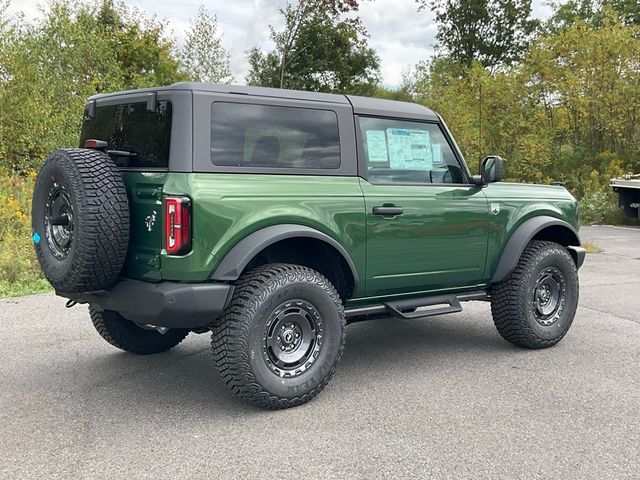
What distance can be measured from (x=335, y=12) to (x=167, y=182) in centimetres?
2559

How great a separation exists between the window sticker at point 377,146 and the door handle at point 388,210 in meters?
0.35

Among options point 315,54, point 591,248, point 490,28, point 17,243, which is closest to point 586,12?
point 490,28

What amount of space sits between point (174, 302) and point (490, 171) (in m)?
2.57

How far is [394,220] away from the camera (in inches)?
168

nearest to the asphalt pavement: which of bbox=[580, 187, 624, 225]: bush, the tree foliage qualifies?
bbox=[580, 187, 624, 225]: bush

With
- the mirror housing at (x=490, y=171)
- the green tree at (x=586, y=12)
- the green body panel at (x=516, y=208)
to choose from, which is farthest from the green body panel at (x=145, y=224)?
the green tree at (x=586, y=12)

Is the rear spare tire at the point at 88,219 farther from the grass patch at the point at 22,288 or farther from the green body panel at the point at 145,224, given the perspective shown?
the grass patch at the point at 22,288

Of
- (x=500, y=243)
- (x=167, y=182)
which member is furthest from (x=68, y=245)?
(x=500, y=243)

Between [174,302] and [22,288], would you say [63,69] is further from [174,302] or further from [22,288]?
[174,302]

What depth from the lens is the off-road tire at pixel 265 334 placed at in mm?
3564

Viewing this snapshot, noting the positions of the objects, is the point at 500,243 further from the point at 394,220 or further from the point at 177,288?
the point at 177,288

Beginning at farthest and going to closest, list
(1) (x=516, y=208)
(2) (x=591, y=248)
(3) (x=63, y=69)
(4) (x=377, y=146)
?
(3) (x=63, y=69) < (2) (x=591, y=248) < (1) (x=516, y=208) < (4) (x=377, y=146)

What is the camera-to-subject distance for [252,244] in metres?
3.58

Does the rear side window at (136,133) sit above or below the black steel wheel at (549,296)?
above
